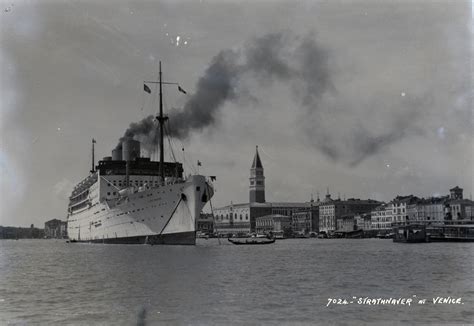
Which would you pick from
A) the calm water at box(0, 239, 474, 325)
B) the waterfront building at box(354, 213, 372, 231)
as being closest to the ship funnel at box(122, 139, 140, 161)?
the calm water at box(0, 239, 474, 325)

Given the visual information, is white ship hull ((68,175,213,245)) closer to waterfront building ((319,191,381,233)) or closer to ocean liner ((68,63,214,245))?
ocean liner ((68,63,214,245))

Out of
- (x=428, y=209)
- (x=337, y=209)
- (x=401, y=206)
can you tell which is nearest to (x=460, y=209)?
(x=428, y=209)

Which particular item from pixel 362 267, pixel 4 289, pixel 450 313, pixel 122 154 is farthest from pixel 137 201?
pixel 450 313

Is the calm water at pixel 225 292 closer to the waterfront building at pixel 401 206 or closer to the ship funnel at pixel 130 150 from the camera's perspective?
the ship funnel at pixel 130 150

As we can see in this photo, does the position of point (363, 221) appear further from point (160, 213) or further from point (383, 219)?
point (160, 213)

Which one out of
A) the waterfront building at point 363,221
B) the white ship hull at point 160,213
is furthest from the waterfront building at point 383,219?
the white ship hull at point 160,213

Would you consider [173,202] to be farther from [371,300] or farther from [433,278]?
[371,300]
